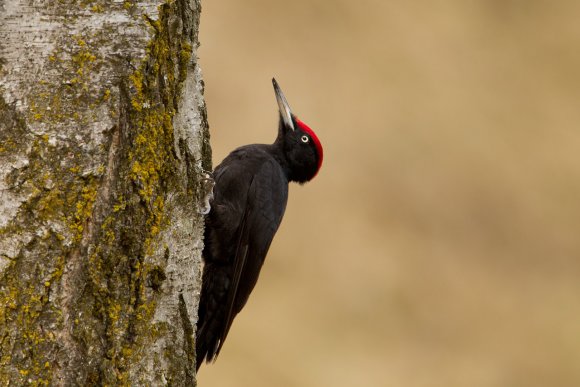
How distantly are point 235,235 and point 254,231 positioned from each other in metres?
0.08

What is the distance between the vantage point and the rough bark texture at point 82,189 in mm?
2365

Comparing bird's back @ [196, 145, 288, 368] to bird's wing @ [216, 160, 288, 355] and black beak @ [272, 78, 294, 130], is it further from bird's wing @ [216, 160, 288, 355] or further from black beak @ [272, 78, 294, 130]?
black beak @ [272, 78, 294, 130]

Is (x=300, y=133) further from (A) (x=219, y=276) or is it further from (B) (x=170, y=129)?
(B) (x=170, y=129)

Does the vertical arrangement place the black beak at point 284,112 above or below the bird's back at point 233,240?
above

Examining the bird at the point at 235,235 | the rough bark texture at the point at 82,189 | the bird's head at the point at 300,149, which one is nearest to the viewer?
the rough bark texture at the point at 82,189

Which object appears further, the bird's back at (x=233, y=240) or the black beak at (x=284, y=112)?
the black beak at (x=284, y=112)

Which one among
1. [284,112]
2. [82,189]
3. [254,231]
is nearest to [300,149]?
[284,112]

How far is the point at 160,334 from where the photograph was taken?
2.63m

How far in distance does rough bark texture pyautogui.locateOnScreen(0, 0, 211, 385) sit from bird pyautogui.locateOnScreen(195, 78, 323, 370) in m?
1.37

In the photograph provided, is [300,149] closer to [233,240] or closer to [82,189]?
[233,240]

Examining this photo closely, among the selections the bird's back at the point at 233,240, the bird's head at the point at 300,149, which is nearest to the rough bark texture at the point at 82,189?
the bird's back at the point at 233,240

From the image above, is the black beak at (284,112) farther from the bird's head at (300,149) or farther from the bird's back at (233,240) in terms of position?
the bird's back at (233,240)

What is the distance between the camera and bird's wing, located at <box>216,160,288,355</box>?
401 centimetres

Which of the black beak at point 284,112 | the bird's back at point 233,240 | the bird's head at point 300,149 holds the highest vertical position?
the black beak at point 284,112
